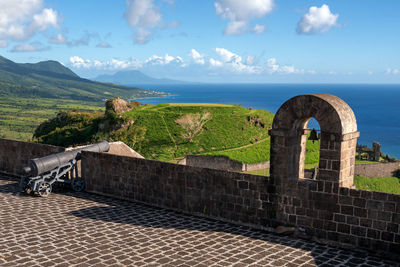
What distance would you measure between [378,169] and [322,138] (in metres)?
48.9

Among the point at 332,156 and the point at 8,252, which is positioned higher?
the point at 332,156

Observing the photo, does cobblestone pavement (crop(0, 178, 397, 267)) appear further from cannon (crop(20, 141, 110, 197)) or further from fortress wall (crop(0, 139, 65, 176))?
fortress wall (crop(0, 139, 65, 176))

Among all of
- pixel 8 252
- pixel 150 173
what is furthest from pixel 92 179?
pixel 8 252

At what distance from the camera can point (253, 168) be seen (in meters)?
50.8

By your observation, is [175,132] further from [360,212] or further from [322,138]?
[360,212]

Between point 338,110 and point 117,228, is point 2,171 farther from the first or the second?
point 338,110

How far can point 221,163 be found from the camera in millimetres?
50938

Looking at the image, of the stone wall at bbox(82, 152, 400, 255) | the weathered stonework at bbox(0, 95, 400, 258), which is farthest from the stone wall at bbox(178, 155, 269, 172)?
the weathered stonework at bbox(0, 95, 400, 258)

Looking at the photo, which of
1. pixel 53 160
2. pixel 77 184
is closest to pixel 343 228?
pixel 77 184

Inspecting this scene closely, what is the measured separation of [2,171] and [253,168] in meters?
38.6

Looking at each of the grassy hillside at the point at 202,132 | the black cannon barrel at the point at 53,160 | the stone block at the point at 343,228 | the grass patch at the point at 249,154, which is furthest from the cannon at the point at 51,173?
the grassy hillside at the point at 202,132

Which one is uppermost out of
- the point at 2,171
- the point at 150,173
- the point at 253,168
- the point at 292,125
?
the point at 292,125

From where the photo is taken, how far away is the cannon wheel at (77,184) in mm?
12680

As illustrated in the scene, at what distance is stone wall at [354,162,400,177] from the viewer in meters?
50.6
